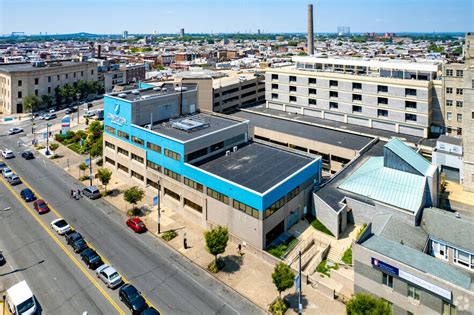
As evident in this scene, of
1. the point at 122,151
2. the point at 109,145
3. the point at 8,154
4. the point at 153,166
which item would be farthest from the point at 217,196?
the point at 8,154

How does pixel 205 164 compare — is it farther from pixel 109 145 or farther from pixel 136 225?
pixel 109 145

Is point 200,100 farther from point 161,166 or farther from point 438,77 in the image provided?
point 438,77

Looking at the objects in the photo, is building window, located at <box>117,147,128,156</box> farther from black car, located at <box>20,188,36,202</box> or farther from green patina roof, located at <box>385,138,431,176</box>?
green patina roof, located at <box>385,138,431,176</box>

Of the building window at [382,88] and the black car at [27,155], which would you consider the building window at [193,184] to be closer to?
the black car at [27,155]

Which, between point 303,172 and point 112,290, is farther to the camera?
point 303,172

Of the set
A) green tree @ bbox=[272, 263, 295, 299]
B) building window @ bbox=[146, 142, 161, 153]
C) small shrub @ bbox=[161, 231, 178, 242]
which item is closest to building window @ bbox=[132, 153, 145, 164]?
building window @ bbox=[146, 142, 161, 153]

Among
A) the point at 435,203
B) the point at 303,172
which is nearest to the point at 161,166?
the point at 303,172

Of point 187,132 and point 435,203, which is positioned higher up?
point 187,132
